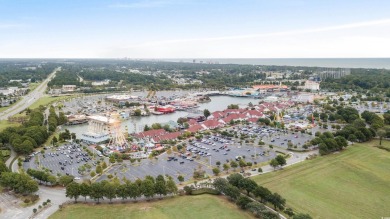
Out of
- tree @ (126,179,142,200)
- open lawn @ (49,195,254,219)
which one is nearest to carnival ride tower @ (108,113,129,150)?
tree @ (126,179,142,200)

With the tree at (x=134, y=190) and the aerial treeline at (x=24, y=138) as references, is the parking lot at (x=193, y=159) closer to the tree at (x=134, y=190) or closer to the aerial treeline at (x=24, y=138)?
the tree at (x=134, y=190)

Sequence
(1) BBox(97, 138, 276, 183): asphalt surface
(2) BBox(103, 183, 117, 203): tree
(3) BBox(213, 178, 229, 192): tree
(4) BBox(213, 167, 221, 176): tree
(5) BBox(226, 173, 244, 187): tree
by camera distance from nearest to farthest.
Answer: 1. (2) BBox(103, 183, 117, 203): tree
2. (3) BBox(213, 178, 229, 192): tree
3. (5) BBox(226, 173, 244, 187): tree
4. (4) BBox(213, 167, 221, 176): tree
5. (1) BBox(97, 138, 276, 183): asphalt surface

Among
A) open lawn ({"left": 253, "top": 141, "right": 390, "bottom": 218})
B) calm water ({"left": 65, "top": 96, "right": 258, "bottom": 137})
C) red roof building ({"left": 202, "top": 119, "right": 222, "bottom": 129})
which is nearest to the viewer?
open lawn ({"left": 253, "top": 141, "right": 390, "bottom": 218})

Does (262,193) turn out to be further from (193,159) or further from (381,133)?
(381,133)

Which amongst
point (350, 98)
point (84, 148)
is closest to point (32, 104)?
point (84, 148)

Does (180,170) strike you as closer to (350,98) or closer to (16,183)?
(16,183)

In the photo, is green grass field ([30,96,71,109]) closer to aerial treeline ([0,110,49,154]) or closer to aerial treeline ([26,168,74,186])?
aerial treeline ([0,110,49,154])

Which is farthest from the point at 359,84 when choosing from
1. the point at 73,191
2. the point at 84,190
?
the point at 73,191
